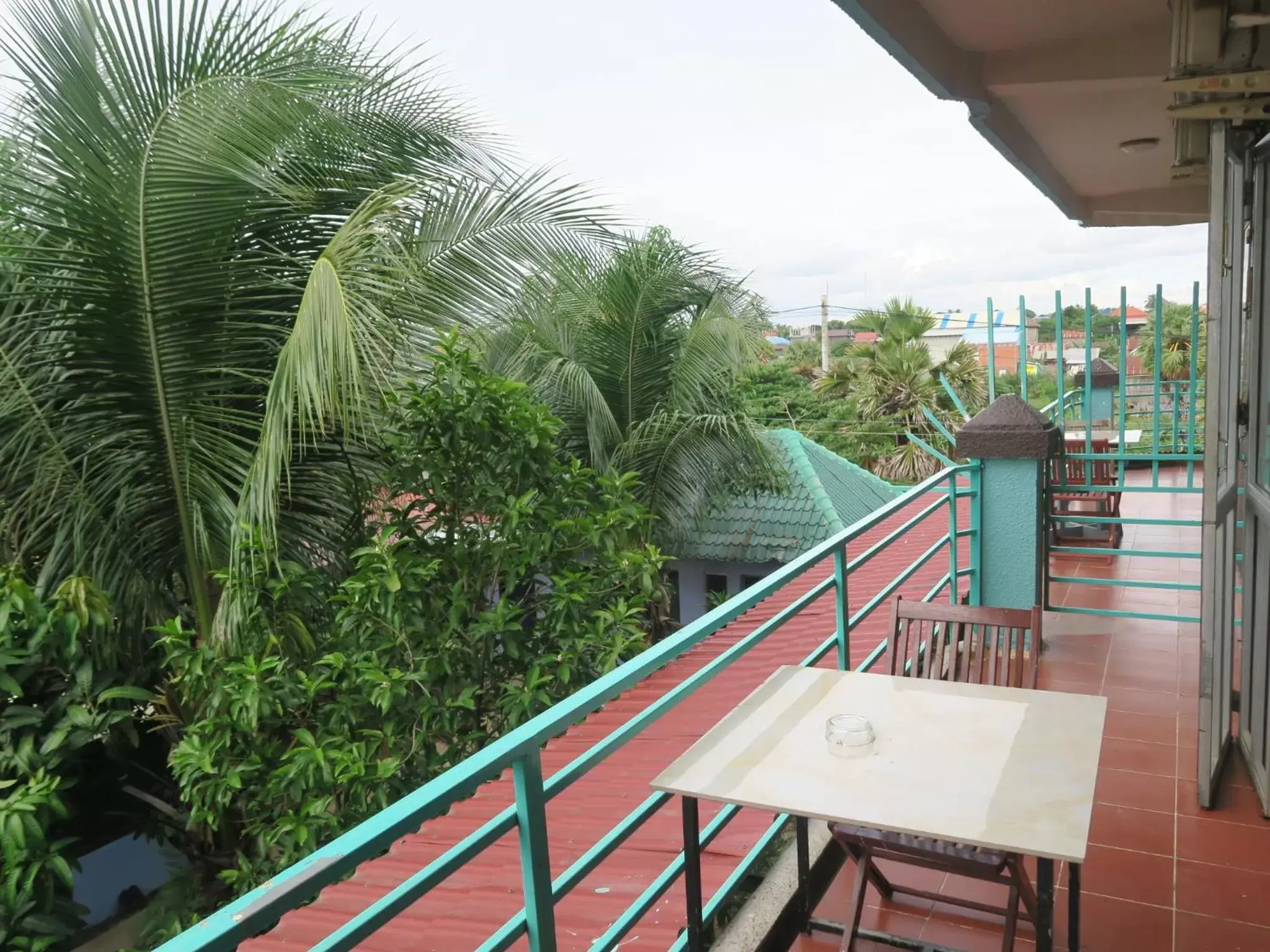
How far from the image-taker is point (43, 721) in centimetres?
499

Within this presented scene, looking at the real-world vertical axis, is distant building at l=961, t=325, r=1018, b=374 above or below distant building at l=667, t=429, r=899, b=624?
above

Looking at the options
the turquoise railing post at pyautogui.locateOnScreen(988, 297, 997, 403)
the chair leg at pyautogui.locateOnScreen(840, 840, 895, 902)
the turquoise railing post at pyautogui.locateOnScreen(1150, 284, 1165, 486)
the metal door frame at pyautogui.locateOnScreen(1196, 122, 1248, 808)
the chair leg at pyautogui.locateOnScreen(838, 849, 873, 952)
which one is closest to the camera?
the chair leg at pyautogui.locateOnScreen(838, 849, 873, 952)

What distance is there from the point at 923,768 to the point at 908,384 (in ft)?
61.6

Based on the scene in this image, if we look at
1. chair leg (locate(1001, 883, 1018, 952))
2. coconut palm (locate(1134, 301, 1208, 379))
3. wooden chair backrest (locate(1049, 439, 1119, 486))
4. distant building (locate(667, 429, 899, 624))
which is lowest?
distant building (locate(667, 429, 899, 624))

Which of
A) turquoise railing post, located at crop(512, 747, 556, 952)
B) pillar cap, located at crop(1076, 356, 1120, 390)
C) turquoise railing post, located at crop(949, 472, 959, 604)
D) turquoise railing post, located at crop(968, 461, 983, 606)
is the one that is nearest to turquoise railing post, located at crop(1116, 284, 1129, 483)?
turquoise railing post, located at crop(968, 461, 983, 606)

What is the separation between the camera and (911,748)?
208 cm

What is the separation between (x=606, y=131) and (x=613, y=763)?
265 feet

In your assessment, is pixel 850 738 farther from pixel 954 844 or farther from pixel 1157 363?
pixel 1157 363

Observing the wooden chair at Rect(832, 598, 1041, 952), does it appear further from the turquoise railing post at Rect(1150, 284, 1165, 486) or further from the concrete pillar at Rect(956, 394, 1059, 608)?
the turquoise railing post at Rect(1150, 284, 1165, 486)

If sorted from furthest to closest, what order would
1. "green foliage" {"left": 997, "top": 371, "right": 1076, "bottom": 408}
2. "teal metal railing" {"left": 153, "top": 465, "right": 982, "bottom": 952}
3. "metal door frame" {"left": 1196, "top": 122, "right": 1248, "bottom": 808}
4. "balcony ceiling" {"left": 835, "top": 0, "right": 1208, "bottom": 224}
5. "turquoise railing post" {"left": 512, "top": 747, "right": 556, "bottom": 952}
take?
"green foliage" {"left": 997, "top": 371, "right": 1076, "bottom": 408}
"balcony ceiling" {"left": 835, "top": 0, "right": 1208, "bottom": 224}
"metal door frame" {"left": 1196, "top": 122, "right": 1248, "bottom": 808}
"turquoise railing post" {"left": 512, "top": 747, "right": 556, "bottom": 952}
"teal metal railing" {"left": 153, "top": 465, "right": 982, "bottom": 952}

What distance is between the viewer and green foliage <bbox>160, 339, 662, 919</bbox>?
15.8 feet

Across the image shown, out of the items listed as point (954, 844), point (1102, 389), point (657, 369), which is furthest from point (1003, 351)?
point (954, 844)

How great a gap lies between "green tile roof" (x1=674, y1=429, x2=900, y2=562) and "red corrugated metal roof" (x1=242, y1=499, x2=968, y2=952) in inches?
245

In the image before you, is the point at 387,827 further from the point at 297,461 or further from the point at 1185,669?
the point at 297,461
